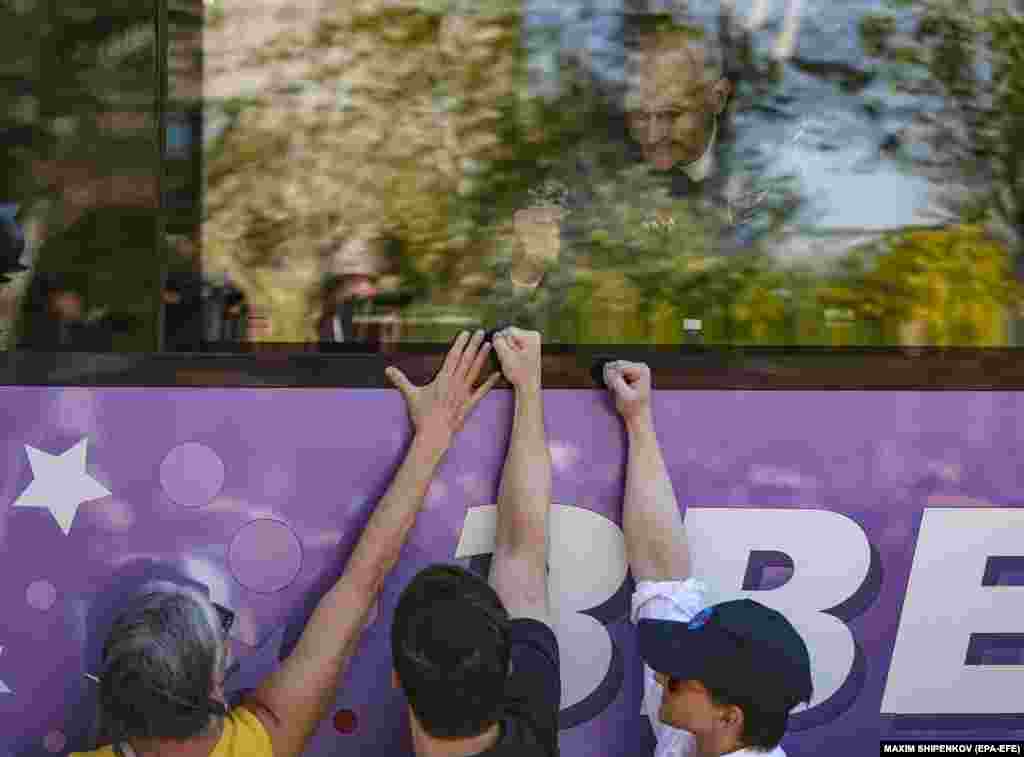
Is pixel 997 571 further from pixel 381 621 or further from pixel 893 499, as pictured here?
pixel 381 621

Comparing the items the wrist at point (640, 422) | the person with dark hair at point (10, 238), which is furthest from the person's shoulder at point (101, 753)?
the wrist at point (640, 422)

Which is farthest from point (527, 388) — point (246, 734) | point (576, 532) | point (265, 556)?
point (246, 734)

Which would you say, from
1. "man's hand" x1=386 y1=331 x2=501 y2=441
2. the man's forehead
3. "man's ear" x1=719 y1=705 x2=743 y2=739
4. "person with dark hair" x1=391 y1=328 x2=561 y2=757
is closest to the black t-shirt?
"person with dark hair" x1=391 y1=328 x2=561 y2=757

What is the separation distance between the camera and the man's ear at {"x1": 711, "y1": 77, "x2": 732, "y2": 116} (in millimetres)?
3186

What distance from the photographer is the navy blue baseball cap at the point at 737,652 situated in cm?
250

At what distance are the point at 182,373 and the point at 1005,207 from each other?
1.89m

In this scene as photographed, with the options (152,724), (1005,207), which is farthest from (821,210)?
(152,724)

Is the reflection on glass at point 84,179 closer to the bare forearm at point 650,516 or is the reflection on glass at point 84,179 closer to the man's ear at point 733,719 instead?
the bare forearm at point 650,516

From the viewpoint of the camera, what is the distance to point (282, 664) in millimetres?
2904

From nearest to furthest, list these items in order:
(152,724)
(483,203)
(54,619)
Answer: (152,724)
(54,619)
(483,203)

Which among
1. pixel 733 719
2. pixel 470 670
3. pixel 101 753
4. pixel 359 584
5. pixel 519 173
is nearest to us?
pixel 470 670

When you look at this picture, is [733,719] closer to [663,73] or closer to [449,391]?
[449,391]

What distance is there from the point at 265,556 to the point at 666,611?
85cm

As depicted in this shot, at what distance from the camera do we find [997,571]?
309 centimetres
